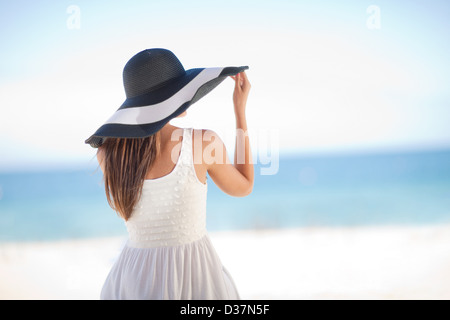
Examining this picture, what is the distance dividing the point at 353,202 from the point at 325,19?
4511 millimetres

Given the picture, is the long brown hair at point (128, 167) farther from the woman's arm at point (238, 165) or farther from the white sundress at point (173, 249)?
the woman's arm at point (238, 165)

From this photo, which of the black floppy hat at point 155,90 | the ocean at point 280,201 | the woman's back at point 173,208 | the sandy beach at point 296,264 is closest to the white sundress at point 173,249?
the woman's back at point 173,208

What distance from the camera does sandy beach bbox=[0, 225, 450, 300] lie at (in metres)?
3.21

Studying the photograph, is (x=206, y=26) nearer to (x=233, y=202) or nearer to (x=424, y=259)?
(x=233, y=202)

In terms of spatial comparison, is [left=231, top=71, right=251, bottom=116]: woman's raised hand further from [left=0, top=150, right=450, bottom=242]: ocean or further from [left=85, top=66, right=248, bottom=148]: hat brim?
[left=0, top=150, right=450, bottom=242]: ocean

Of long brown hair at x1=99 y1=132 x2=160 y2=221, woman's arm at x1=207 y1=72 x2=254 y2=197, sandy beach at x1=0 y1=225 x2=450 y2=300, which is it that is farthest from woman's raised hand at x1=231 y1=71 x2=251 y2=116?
sandy beach at x1=0 y1=225 x2=450 y2=300

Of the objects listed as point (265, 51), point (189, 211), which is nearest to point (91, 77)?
point (265, 51)

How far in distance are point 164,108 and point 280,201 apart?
7386 mm

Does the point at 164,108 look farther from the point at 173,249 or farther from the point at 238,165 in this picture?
the point at 173,249

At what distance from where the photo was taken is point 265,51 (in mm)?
10984

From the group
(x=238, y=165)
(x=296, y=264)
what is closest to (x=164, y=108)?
(x=238, y=165)

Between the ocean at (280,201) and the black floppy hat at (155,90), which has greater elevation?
the black floppy hat at (155,90)

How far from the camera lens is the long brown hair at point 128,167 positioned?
1.04 meters
